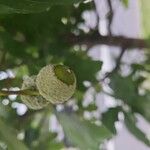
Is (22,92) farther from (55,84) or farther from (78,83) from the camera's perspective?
(78,83)

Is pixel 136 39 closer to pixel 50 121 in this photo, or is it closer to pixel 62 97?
pixel 50 121

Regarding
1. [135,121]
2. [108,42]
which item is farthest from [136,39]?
[135,121]

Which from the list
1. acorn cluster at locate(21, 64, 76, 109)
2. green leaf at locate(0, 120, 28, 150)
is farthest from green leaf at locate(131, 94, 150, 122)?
acorn cluster at locate(21, 64, 76, 109)

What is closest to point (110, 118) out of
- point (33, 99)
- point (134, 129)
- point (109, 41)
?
point (134, 129)

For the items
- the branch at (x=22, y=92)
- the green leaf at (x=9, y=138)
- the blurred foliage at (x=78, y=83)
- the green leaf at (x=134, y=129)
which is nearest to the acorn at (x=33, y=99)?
the branch at (x=22, y=92)

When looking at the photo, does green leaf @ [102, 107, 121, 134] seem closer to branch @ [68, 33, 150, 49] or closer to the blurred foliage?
the blurred foliage
